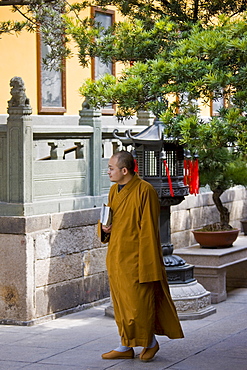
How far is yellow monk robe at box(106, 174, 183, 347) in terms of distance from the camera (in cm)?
739

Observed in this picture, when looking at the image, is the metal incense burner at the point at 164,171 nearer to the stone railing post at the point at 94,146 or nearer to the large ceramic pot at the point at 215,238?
the stone railing post at the point at 94,146

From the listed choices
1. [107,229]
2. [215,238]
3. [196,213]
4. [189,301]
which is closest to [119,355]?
[107,229]

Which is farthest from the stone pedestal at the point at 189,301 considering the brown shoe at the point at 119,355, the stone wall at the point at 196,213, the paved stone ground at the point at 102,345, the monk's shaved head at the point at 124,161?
the stone wall at the point at 196,213

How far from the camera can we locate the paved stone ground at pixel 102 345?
7.57m

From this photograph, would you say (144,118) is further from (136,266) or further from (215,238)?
(136,266)

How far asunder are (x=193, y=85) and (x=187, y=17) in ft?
6.21

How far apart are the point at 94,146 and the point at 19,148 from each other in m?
1.40

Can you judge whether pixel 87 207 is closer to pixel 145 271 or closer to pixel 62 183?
pixel 62 183

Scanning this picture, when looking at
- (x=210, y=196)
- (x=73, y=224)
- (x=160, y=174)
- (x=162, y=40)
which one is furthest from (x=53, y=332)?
(x=210, y=196)

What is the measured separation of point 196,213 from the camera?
44.7 feet

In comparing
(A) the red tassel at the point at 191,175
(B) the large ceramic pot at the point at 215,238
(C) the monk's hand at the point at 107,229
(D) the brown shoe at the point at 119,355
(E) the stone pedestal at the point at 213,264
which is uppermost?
(A) the red tassel at the point at 191,175

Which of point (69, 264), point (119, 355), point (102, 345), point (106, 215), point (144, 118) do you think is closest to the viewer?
point (106, 215)

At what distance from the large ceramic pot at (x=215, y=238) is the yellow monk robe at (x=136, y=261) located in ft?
14.1

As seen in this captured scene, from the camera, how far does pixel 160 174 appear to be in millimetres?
9914
